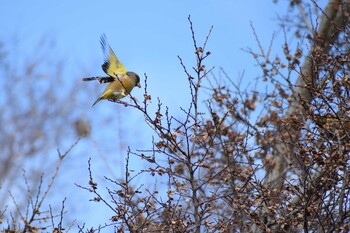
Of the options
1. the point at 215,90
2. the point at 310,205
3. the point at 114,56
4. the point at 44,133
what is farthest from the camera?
the point at 44,133

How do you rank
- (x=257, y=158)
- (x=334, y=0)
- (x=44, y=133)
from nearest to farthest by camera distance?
(x=257, y=158), (x=334, y=0), (x=44, y=133)

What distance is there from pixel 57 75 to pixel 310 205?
18.4 meters

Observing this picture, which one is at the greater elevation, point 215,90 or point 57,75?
point 57,75

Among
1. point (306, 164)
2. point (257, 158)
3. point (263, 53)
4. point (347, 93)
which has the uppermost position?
point (263, 53)

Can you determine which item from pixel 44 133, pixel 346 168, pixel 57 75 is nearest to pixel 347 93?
pixel 346 168

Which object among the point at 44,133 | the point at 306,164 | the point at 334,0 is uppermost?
the point at 44,133

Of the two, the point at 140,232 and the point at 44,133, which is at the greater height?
the point at 44,133

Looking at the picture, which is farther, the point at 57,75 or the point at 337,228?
the point at 57,75

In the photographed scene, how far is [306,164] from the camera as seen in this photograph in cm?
512

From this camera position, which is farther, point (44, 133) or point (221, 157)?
point (44, 133)

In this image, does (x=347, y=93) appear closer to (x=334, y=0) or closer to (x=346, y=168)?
(x=346, y=168)

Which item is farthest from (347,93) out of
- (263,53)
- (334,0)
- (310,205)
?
(334,0)

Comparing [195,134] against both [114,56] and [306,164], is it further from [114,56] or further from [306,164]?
[114,56]

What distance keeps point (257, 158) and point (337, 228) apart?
3.34 meters
